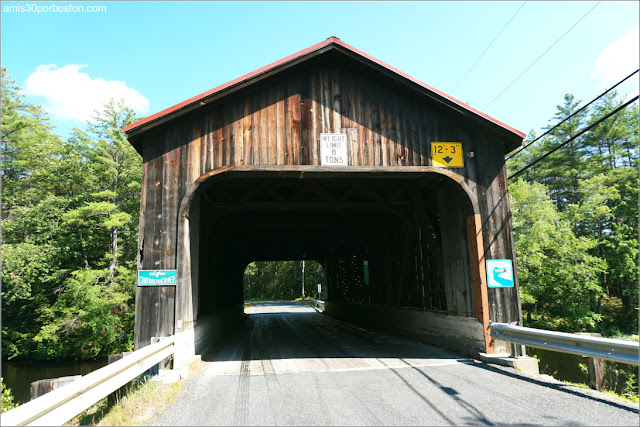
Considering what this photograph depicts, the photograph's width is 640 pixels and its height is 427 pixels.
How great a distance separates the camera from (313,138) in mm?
9344

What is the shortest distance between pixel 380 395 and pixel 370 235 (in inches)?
469

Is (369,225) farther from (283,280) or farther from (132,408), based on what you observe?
(283,280)

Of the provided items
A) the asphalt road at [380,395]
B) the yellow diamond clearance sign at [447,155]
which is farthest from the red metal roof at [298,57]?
the asphalt road at [380,395]

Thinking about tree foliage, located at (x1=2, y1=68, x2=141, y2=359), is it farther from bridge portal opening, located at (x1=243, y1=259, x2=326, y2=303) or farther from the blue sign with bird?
bridge portal opening, located at (x1=243, y1=259, x2=326, y2=303)

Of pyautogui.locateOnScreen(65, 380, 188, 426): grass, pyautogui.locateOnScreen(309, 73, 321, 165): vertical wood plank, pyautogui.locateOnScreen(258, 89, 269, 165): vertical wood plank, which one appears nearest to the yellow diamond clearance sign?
pyautogui.locateOnScreen(309, 73, 321, 165): vertical wood plank

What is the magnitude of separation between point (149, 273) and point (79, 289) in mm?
18657

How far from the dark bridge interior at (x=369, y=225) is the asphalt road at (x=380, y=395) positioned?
239cm

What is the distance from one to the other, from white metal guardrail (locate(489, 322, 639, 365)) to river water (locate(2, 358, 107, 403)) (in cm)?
2263

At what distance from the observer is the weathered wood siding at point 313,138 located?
8.96m

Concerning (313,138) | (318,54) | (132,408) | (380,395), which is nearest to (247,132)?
(313,138)

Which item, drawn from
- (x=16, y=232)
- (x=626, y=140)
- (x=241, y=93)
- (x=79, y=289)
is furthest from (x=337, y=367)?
(x=626, y=140)

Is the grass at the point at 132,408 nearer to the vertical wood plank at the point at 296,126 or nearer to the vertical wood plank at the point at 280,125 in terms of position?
the vertical wood plank at the point at 280,125

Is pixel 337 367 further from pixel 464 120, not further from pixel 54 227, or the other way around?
pixel 54 227

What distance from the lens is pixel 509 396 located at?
19.0 ft
